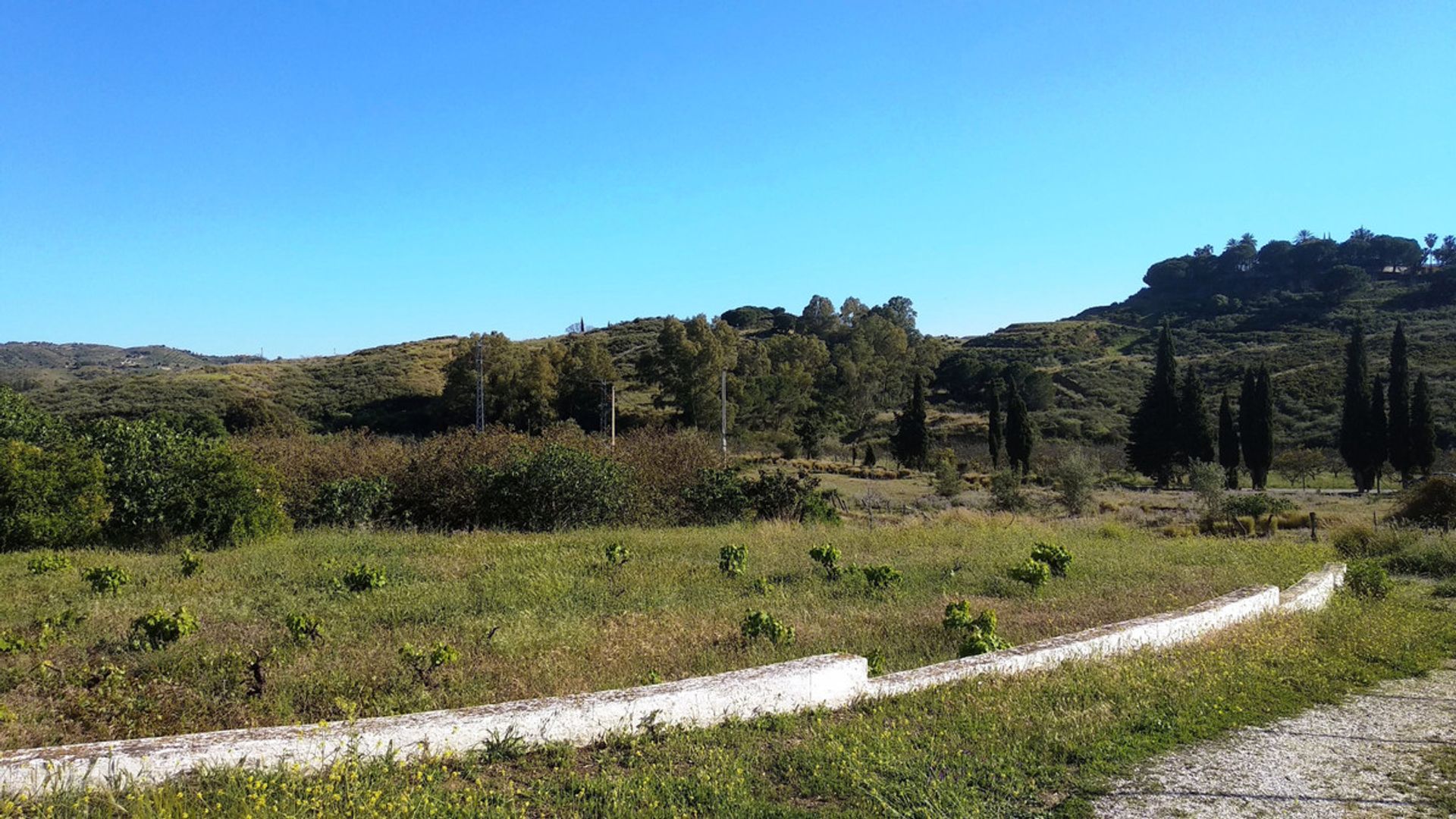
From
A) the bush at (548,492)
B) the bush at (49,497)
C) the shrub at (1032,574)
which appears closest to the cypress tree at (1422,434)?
the shrub at (1032,574)

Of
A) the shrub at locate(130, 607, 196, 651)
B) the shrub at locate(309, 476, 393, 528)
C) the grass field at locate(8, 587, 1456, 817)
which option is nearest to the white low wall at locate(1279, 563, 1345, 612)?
the grass field at locate(8, 587, 1456, 817)

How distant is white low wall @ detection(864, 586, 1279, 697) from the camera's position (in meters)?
6.30

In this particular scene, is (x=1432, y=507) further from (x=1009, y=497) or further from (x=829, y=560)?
(x=829, y=560)

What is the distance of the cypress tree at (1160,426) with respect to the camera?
4016cm

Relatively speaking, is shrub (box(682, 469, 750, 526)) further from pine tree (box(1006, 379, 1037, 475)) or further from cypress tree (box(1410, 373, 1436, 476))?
cypress tree (box(1410, 373, 1436, 476))

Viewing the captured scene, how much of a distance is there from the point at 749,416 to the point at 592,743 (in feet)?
157

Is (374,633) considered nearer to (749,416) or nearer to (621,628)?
(621,628)

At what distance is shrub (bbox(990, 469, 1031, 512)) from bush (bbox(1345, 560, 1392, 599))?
14572 mm

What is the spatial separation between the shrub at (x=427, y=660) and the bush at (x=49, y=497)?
9982mm

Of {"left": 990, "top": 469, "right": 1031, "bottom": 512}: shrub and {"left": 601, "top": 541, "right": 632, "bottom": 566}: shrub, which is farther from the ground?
{"left": 601, "top": 541, "right": 632, "bottom": 566}: shrub

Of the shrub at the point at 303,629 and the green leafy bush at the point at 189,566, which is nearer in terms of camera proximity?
the shrub at the point at 303,629

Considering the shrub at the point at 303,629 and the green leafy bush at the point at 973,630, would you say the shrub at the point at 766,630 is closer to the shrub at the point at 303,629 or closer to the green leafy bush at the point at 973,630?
the green leafy bush at the point at 973,630

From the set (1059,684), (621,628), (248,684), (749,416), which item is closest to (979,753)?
(1059,684)

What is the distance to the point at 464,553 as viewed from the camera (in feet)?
41.9
